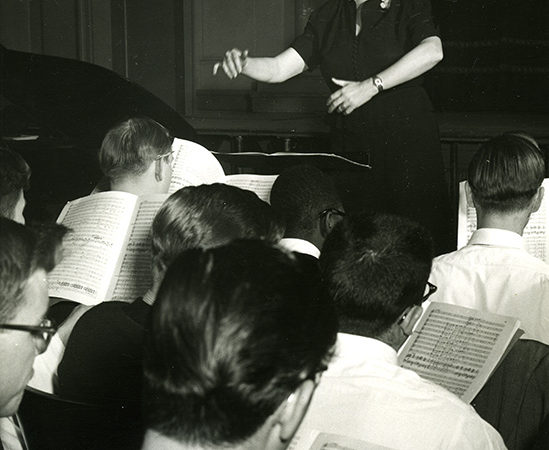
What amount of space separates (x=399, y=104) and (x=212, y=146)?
1.33 metres

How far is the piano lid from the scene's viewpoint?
145 inches

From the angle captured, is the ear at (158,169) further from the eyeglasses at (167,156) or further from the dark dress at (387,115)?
the dark dress at (387,115)

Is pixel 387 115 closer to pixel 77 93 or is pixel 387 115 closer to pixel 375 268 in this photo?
pixel 77 93

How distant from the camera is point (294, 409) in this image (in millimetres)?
818

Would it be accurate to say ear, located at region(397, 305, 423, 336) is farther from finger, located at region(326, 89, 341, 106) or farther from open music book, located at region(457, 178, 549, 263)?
finger, located at region(326, 89, 341, 106)

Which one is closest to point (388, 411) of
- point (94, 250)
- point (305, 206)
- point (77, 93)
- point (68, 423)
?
point (68, 423)

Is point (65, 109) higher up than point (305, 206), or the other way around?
point (65, 109)

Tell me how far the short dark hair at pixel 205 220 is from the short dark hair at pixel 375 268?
27 cm

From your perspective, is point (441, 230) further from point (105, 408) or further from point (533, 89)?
point (105, 408)

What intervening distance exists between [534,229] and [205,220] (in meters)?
1.01

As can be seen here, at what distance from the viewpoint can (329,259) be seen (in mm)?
1428

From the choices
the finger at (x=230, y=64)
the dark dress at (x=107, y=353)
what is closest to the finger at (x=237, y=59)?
the finger at (x=230, y=64)

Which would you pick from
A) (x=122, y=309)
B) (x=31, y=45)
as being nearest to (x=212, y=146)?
(x=31, y=45)

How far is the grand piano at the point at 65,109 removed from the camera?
3666 millimetres
